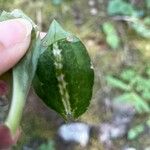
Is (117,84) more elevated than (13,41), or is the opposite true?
(13,41)

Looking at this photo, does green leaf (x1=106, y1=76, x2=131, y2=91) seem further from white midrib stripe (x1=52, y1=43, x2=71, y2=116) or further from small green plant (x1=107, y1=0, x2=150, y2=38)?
white midrib stripe (x1=52, y1=43, x2=71, y2=116)

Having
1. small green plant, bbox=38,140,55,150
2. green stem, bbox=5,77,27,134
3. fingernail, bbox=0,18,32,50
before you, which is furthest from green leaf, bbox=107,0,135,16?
green stem, bbox=5,77,27,134

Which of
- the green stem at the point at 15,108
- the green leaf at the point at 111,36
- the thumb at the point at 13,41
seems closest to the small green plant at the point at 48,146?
the green leaf at the point at 111,36

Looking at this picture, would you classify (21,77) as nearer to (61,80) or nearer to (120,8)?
(61,80)

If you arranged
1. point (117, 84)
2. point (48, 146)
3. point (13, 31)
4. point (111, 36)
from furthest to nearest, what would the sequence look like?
point (111, 36)
point (117, 84)
point (48, 146)
point (13, 31)

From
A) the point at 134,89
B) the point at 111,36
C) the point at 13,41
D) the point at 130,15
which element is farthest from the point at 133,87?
the point at 13,41

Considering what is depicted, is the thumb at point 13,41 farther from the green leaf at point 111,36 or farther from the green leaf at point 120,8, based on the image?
the green leaf at point 120,8
